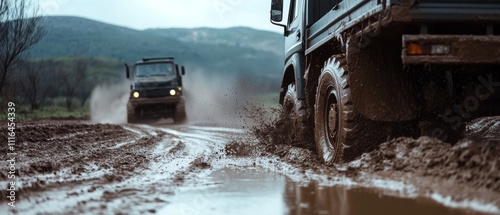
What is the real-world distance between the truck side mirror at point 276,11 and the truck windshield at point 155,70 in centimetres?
1207

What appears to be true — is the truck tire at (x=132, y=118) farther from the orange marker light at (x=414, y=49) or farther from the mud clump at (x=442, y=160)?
the orange marker light at (x=414, y=49)

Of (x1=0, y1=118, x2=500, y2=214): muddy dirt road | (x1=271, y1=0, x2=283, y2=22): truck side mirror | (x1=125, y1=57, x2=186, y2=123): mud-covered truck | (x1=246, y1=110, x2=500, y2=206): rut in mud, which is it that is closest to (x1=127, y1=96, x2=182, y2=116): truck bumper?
(x1=125, y1=57, x2=186, y2=123): mud-covered truck

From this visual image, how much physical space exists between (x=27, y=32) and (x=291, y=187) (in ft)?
55.1

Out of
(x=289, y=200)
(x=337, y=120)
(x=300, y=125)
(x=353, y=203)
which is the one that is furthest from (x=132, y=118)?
(x=353, y=203)

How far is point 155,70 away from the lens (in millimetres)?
19625

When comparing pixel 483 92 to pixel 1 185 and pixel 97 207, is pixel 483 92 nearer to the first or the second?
pixel 97 207

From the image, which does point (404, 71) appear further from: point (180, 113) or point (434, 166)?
point (180, 113)

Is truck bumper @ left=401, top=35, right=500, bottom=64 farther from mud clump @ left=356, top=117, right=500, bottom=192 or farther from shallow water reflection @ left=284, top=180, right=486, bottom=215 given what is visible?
shallow water reflection @ left=284, top=180, right=486, bottom=215

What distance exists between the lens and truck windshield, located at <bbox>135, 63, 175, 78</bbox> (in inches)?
768

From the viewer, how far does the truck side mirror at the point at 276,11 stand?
7941 millimetres

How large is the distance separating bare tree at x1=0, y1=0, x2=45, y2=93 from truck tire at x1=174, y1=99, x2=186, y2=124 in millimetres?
5322

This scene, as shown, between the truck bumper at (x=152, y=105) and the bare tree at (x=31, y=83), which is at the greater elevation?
the bare tree at (x=31, y=83)

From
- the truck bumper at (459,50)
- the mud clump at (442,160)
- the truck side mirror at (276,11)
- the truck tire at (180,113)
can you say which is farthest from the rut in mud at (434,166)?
the truck tire at (180,113)

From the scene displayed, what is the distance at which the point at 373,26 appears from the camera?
165 inches
